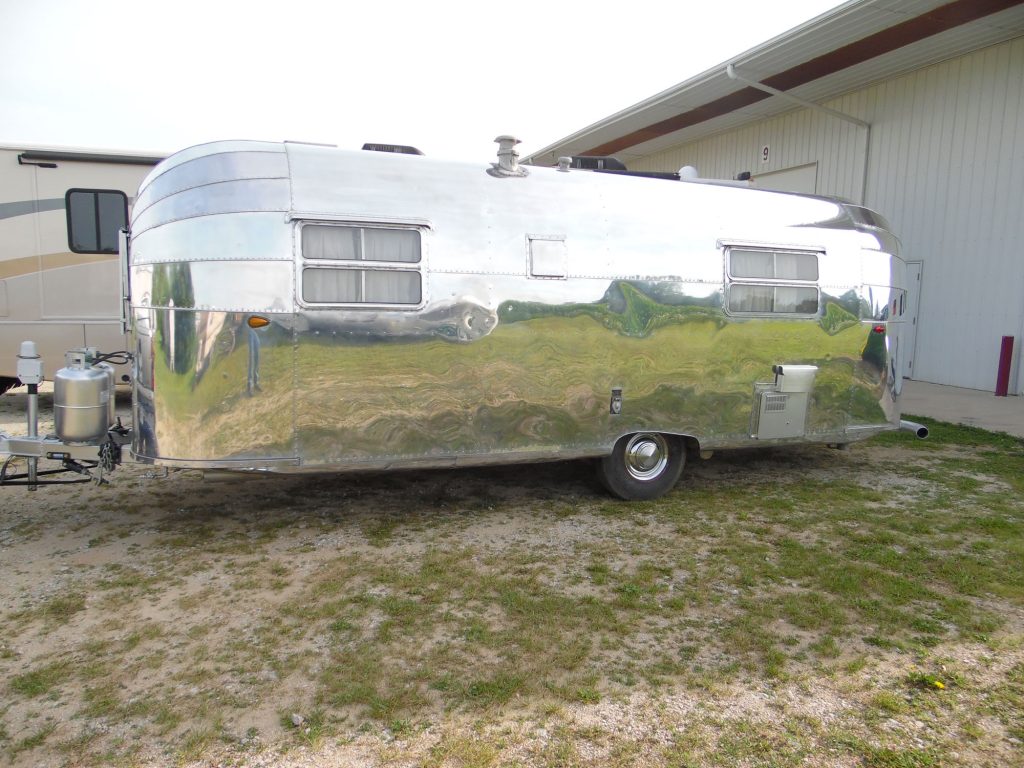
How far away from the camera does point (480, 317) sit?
514cm

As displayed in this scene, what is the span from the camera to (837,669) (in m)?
3.52

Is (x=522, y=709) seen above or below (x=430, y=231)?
below

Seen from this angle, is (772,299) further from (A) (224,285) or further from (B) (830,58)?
(B) (830,58)

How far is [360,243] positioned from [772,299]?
344 centimetres

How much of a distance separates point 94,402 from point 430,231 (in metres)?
2.57

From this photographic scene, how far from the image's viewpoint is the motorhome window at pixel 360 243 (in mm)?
4727

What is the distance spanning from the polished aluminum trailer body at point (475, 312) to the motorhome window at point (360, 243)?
0.01 meters

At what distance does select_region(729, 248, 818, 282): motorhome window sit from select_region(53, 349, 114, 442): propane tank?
15.8 feet

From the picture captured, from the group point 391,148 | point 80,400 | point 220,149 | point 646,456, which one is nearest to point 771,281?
point 646,456

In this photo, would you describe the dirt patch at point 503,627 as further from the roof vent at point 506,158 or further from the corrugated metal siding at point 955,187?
the corrugated metal siding at point 955,187

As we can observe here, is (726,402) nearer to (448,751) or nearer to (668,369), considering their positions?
(668,369)

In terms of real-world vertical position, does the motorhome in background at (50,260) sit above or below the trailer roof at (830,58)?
below

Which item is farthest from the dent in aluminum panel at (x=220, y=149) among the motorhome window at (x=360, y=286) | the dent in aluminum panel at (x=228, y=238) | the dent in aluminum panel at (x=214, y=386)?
the dent in aluminum panel at (x=214, y=386)

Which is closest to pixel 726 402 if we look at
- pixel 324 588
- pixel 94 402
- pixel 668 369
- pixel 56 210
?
pixel 668 369
